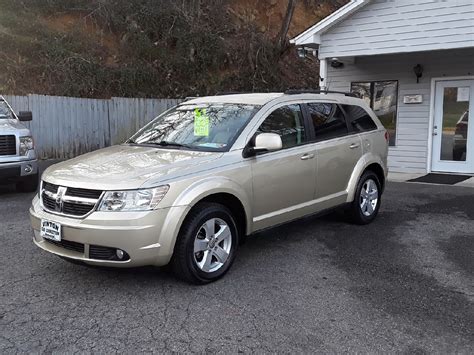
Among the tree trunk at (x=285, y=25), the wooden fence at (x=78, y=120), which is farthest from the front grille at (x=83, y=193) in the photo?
the tree trunk at (x=285, y=25)

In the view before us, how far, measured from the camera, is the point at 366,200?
6.64 metres

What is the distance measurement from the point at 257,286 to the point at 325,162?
6.57 ft

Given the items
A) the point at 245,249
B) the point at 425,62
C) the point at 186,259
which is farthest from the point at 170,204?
the point at 425,62

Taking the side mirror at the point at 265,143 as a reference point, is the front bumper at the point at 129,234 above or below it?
below

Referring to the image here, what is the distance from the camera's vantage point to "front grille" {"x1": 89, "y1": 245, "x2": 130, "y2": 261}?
3.93m

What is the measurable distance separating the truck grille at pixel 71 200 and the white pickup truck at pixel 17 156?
450 cm

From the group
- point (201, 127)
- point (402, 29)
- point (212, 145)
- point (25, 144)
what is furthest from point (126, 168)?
point (402, 29)

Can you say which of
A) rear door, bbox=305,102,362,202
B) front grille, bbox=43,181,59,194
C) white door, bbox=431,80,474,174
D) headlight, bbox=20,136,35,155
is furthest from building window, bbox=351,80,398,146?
front grille, bbox=43,181,59,194

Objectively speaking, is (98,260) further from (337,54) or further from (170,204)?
(337,54)

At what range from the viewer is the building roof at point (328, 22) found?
34.2ft

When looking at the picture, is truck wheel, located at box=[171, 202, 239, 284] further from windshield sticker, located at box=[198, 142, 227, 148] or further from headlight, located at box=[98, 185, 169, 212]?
windshield sticker, located at box=[198, 142, 227, 148]

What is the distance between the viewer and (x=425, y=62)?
1137 cm

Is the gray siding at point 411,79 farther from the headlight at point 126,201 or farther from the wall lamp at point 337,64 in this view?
the headlight at point 126,201

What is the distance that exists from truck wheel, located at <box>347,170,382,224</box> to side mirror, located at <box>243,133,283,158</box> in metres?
2.09
